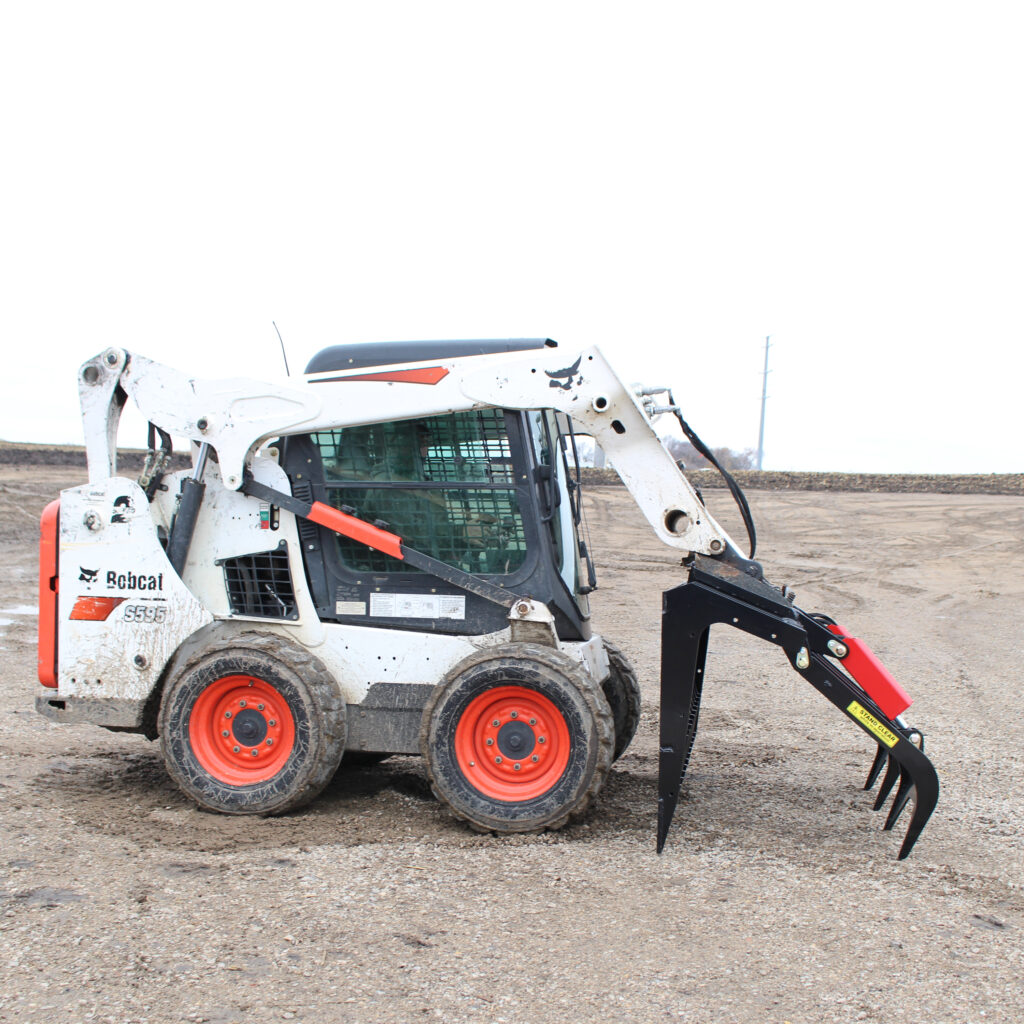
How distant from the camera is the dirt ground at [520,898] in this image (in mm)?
3256

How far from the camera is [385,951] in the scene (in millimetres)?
3535

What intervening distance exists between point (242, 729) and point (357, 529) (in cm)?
114

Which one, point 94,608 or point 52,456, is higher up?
point 94,608

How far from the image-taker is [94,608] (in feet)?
16.9

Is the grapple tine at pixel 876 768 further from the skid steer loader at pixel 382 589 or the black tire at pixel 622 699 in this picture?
the black tire at pixel 622 699

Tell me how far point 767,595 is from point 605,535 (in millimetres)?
15637

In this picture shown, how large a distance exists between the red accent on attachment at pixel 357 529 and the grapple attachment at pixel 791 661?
136 cm

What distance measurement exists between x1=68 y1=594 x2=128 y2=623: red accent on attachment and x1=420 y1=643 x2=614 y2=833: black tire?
5.75 ft

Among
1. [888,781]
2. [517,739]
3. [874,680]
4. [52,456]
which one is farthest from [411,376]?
[52,456]

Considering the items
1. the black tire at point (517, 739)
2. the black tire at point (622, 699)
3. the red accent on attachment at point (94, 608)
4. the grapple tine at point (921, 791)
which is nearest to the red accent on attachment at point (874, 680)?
the grapple tine at point (921, 791)

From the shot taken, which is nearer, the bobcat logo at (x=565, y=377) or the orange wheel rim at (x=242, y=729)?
the bobcat logo at (x=565, y=377)

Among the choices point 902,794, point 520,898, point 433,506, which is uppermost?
point 433,506

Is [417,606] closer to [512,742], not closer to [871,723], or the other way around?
[512,742]

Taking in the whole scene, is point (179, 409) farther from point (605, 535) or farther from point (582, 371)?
point (605, 535)
